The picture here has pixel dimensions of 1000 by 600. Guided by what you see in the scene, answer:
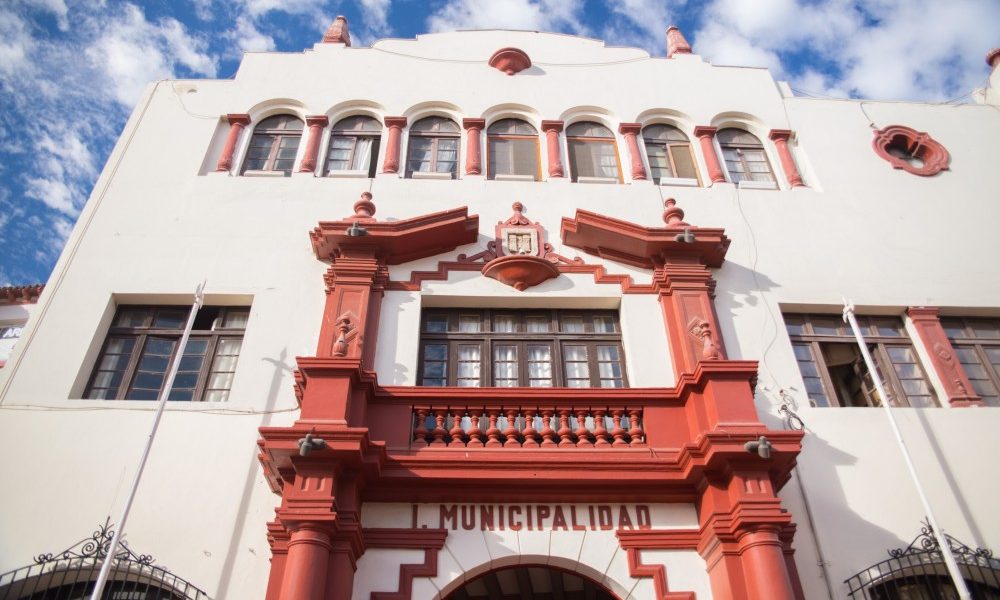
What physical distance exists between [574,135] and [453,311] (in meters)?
4.73

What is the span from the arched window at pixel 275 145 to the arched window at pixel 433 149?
6.50 ft

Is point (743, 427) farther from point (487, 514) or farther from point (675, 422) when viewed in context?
point (487, 514)

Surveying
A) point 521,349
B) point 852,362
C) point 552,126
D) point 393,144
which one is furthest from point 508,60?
point 852,362

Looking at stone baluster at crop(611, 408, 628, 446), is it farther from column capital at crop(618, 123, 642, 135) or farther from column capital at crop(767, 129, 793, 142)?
column capital at crop(767, 129, 793, 142)

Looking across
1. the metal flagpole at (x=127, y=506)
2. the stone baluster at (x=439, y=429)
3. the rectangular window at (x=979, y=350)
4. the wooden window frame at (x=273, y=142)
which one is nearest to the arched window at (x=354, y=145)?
the wooden window frame at (x=273, y=142)

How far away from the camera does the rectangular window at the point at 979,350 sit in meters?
11.6

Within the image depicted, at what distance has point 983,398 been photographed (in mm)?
11508

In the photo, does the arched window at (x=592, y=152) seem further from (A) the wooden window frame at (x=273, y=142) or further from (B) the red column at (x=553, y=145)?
(A) the wooden window frame at (x=273, y=142)

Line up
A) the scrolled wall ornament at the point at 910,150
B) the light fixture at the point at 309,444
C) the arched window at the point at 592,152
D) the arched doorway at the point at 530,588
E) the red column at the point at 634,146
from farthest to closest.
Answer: the scrolled wall ornament at the point at 910,150, the arched window at the point at 592,152, the red column at the point at 634,146, the arched doorway at the point at 530,588, the light fixture at the point at 309,444

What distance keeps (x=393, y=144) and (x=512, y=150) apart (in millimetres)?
2023

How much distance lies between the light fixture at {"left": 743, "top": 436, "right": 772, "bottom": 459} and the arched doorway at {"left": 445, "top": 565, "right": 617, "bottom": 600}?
143 inches

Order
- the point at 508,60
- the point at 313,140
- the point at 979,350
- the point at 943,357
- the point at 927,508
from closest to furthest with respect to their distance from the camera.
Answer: the point at 927,508 < the point at 943,357 < the point at 979,350 < the point at 313,140 < the point at 508,60

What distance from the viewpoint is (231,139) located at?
1434 cm

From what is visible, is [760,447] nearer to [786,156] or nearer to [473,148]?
[786,156]
